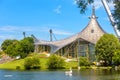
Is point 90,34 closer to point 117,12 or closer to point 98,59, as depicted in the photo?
point 98,59

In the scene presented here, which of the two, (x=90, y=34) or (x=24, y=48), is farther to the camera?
(x=24, y=48)

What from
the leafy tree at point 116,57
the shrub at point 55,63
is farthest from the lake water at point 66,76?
the shrub at point 55,63

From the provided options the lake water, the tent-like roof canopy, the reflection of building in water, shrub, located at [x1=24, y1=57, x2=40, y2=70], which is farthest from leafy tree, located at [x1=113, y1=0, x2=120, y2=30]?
the tent-like roof canopy

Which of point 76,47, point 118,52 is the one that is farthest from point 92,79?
point 76,47

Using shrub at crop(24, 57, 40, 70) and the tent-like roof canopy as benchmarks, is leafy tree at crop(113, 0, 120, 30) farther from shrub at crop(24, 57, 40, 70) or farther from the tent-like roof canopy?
the tent-like roof canopy

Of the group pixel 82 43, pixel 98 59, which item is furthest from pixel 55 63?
pixel 82 43

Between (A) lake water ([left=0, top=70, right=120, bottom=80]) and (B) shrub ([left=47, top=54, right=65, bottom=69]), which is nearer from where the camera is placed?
(A) lake water ([left=0, top=70, right=120, bottom=80])

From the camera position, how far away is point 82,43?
123688 mm

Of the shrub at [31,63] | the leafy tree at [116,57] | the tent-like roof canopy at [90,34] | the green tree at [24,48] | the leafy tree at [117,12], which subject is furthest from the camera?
the green tree at [24,48]

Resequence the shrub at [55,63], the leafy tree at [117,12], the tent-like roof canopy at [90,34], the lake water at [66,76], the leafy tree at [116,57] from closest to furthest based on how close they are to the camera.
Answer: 1. the leafy tree at [117,12]
2. the lake water at [66,76]
3. the leafy tree at [116,57]
4. the shrub at [55,63]
5. the tent-like roof canopy at [90,34]

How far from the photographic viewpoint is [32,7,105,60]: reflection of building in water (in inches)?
4845

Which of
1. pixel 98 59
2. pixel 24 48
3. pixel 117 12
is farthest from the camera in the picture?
pixel 24 48

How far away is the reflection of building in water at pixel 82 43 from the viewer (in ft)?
404

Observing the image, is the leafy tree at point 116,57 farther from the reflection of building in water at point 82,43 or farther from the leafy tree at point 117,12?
the leafy tree at point 117,12
